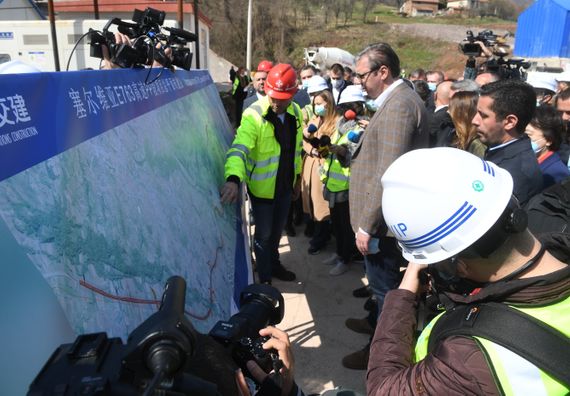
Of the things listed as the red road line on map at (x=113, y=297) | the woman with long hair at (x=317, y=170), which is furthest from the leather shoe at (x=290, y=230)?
the red road line on map at (x=113, y=297)

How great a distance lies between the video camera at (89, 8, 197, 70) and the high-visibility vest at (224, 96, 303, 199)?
0.64 metres

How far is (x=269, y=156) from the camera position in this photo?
12.1 feet

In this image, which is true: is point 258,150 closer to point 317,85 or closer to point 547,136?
point 547,136

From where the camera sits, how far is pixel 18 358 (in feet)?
3.07

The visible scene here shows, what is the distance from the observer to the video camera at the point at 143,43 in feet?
7.66

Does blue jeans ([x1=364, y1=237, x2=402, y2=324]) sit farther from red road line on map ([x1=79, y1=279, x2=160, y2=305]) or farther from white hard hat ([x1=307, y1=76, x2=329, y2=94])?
white hard hat ([x1=307, y1=76, x2=329, y2=94])

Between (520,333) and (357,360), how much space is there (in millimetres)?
2454

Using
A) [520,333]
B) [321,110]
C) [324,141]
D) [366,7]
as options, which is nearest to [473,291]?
[520,333]

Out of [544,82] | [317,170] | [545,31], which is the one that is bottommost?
[317,170]

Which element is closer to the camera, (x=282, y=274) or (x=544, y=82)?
(x=282, y=274)

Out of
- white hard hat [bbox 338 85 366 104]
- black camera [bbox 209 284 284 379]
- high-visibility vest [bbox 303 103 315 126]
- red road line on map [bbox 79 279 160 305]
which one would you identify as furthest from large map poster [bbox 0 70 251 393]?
high-visibility vest [bbox 303 103 315 126]

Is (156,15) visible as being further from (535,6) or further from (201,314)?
(535,6)

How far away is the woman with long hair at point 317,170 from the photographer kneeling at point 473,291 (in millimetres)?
3063

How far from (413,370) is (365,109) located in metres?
3.76
